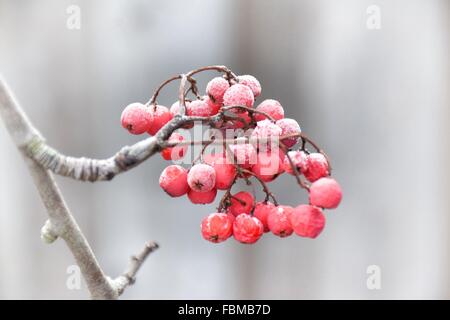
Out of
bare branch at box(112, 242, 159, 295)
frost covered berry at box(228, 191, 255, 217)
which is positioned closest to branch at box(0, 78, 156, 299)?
bare branch at box(112, 242, 159, 295)

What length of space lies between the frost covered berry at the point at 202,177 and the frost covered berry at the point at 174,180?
3 centimetres

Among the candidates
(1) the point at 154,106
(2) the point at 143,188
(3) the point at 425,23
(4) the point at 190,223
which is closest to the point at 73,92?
(2) the point at 143,188

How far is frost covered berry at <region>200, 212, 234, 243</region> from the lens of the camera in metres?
0.53

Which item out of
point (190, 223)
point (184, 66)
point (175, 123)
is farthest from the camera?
point (190, 223)

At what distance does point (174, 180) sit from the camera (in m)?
0.53

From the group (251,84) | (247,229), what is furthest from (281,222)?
(251,84)

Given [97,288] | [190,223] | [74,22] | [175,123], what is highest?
[74,22]

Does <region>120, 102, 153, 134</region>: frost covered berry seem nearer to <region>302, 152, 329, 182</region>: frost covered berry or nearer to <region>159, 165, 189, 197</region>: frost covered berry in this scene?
<region>159, 165, 189, 197</region>: frost covered berry

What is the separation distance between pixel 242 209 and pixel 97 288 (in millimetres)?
161

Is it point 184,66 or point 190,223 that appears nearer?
point 184,66

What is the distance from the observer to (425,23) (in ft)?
5.66

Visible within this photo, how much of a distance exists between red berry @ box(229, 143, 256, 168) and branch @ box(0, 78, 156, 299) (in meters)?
0.15

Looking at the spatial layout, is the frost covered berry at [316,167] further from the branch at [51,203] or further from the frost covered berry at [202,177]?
the branch at [51,203]

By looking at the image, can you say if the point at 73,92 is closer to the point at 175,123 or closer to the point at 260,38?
the point at 260,38
